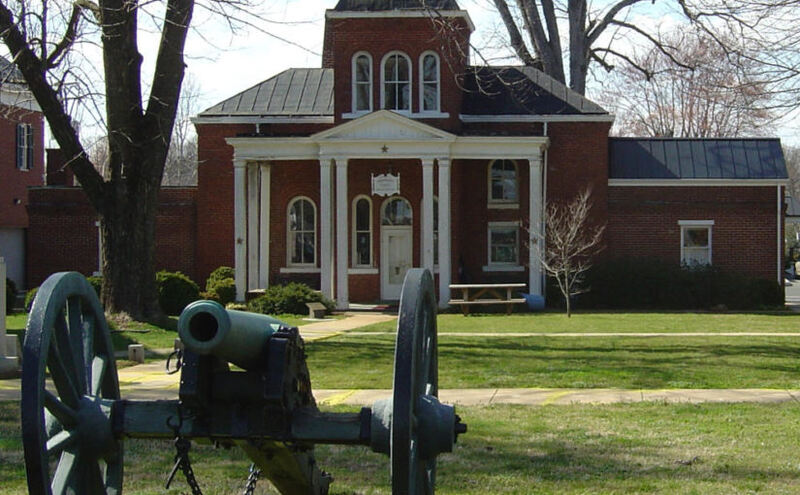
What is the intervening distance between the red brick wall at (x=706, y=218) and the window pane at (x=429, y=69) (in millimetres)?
6266

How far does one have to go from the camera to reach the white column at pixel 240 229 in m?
29.9

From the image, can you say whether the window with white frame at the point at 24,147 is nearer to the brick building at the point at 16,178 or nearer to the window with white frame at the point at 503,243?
the brick building at the point at 16,178

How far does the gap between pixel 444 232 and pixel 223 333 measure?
24.2 meters

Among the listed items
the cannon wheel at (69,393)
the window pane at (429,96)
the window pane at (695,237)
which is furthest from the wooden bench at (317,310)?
the cannon wheel at (69,393)

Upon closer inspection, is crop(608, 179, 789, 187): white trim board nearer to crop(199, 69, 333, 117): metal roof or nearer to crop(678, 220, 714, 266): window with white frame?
crop(678, 220, 714, 266): window with white frame

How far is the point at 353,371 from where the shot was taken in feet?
46.1

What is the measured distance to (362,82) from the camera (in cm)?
3059

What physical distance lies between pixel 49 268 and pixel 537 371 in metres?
22.5

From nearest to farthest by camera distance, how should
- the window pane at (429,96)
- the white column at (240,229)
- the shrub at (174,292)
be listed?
the shrub at (174,292) → the white column at (240,229) → the window pane at (429,96)

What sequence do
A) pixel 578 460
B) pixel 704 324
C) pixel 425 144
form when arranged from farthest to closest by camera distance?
1. pixel 425 144
2. pixel 704 324
3. pixel 578 460

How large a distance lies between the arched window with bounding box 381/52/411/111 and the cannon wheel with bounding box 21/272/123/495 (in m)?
25.3

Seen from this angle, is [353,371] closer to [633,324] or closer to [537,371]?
[537,371]

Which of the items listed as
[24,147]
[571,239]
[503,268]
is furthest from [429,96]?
[24,147]

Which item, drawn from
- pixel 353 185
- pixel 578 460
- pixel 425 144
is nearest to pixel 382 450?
pixel 578 460
